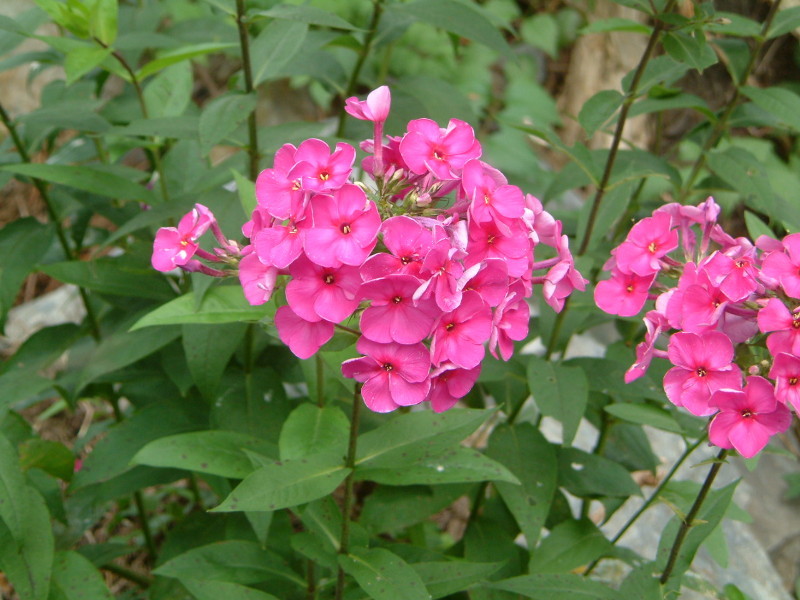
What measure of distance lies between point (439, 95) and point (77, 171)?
102 cm

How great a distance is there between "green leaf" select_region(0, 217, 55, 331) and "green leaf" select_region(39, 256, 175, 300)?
0.18m

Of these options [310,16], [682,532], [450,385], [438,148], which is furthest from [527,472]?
[310,16]

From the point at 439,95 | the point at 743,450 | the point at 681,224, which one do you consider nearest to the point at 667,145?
the point at 439,95

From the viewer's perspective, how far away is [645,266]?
149 cm

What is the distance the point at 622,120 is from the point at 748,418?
93cm

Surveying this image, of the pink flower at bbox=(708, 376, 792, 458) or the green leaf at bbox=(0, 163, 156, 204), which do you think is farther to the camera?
the green leaf at bbox=(0, 163, 156, 204)

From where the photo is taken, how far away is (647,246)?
150 centimetres

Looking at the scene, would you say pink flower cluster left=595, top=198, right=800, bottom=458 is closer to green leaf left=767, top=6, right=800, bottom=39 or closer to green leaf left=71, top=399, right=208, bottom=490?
green leaf left=767, top=6, right=800, bottom=39

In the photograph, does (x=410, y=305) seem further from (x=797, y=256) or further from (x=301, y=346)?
(x=797, y=256)

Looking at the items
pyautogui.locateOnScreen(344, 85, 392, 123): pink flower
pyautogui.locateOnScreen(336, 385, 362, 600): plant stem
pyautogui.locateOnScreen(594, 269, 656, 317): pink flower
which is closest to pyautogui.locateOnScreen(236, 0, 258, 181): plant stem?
pyautogui.locateOnScreen(344, 85, 392, 123): pink flower

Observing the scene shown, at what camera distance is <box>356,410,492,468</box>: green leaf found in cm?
164

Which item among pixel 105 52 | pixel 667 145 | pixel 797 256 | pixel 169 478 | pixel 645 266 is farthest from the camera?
pixel 667 145

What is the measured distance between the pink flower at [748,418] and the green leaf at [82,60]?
1592mm

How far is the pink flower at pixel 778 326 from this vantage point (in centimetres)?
128
